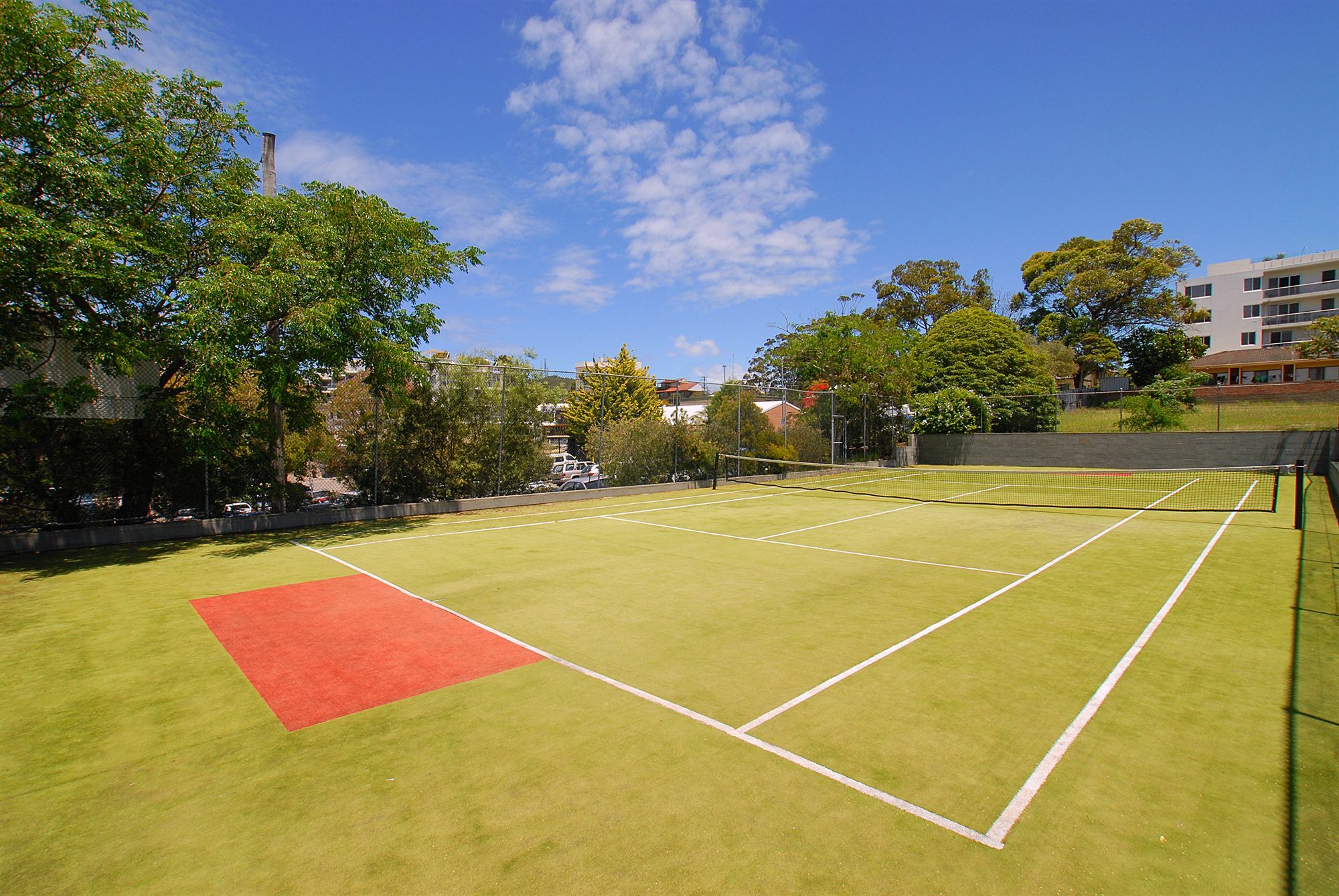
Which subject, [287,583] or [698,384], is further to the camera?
[698,384]

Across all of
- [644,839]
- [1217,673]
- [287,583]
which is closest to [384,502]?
[287,583]

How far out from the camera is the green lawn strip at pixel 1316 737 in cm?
323

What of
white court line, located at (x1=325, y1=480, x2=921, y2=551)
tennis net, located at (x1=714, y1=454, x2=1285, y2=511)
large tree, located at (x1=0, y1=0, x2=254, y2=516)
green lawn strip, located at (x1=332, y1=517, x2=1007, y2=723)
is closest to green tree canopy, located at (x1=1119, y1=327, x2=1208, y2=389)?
tennis net, located at (x1=714, y1=454, x2=1285, y2=511)

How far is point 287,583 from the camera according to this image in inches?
350

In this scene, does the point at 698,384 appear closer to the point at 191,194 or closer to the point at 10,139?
the point at 191,194

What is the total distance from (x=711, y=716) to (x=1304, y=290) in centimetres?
7632

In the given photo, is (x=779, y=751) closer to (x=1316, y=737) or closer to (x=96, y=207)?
(x=1316, y=737)

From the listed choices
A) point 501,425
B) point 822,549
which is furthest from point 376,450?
point 822,549

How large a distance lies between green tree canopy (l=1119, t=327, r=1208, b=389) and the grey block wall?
18309 mm

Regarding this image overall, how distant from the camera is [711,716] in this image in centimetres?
483

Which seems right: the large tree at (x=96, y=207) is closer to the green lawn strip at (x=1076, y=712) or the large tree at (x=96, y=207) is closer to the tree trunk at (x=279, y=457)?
the tree trunk at (x=279, y=457)

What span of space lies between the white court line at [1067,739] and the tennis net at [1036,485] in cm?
998

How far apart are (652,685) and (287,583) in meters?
6.37

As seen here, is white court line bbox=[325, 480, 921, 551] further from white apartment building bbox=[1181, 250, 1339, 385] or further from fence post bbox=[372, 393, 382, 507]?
white apartment building bbox=[1181, 250, 1339, 385]
